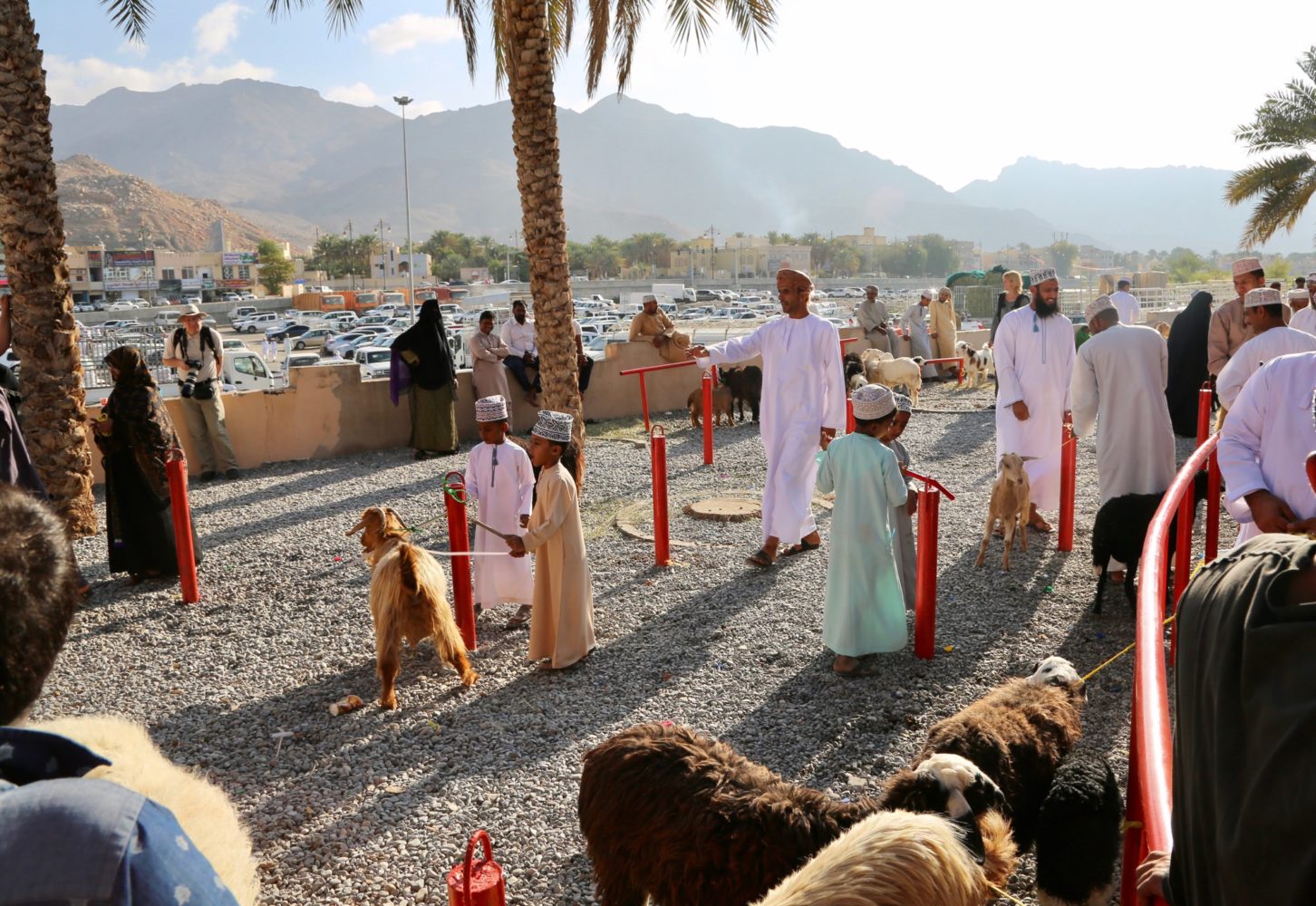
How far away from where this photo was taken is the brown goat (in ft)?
9.53

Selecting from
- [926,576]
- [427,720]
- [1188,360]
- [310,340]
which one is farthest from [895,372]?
[310,340]

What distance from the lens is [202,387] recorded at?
10.9 metres

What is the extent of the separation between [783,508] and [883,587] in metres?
2.18

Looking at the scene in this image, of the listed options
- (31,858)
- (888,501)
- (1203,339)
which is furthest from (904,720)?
(1203,339)

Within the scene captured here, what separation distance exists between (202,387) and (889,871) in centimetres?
1061

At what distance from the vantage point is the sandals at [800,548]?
792 cm

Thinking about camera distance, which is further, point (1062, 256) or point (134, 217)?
point (1062, 256)

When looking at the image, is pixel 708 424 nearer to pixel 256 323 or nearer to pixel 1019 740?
pixel 1019 740

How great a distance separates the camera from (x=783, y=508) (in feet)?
25.2

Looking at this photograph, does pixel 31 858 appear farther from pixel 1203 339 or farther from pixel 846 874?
pixel 1203 339

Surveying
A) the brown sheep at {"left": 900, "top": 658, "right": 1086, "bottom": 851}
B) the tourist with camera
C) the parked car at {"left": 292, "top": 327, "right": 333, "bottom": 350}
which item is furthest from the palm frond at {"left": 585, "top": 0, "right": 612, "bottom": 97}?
the parked car at {"left": 292, "top": 327, "right": 333, "bottom": 350}

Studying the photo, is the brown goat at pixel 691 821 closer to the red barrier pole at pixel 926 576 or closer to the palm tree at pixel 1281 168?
the red barrier pole at pixel 926 576

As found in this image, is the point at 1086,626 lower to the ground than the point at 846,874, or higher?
lower

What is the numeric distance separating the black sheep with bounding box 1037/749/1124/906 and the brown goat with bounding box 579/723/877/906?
2.32 feet
